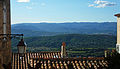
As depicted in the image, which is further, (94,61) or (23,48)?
(94,61)

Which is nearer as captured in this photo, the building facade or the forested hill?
the building facade

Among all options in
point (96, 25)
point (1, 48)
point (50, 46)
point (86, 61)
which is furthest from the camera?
point (96, 25)

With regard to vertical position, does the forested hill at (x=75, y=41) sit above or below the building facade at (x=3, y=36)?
below

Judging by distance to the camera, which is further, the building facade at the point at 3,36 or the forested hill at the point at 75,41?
the forested hill at the point at 75,41

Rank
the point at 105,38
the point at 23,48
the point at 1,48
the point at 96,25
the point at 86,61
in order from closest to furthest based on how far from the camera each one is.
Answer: the point at 23,48 < the point at 1,48 < the point at 86,61 < the point at 105,38 < the point at 96,25

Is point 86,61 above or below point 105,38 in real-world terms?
above

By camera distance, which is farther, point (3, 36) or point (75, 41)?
point (75, 41)

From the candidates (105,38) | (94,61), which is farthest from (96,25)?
(94,61)

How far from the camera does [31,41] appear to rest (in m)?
66.7

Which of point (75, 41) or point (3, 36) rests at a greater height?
point (3, 36)

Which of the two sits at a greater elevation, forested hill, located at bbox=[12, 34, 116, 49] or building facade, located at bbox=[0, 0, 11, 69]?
building facade, located at bbox=[0, 0, 11, 69]

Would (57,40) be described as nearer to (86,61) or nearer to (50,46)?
(50,46)

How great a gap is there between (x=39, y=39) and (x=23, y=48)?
194 feet

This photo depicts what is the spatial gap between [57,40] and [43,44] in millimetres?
3978
